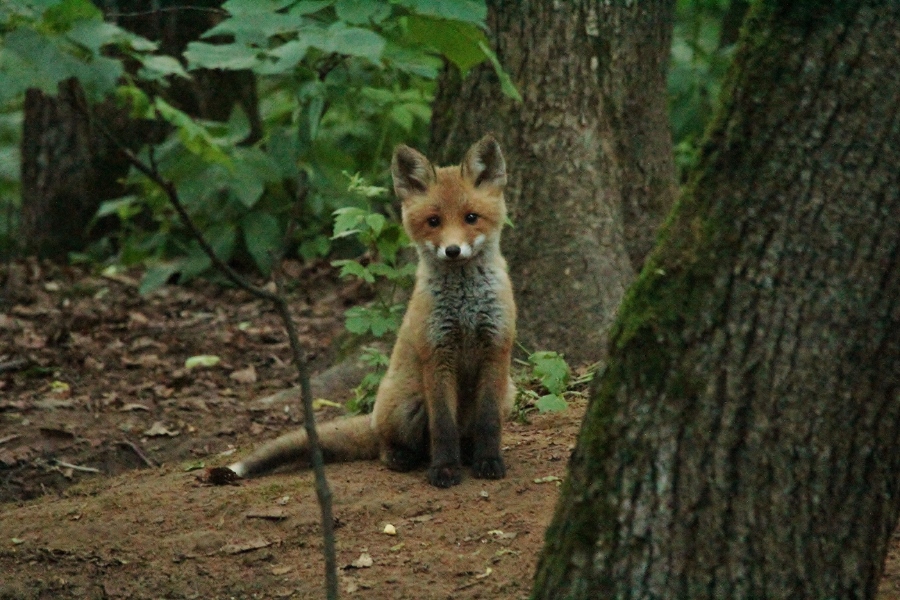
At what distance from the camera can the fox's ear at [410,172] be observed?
5129mm

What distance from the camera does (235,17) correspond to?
329 centimetres

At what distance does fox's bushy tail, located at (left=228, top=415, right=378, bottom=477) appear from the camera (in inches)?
203

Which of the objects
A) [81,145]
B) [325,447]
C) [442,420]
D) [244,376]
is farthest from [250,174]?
[442,420]

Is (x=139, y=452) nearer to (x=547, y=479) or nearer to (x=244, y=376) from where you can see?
(x=244, y=376)

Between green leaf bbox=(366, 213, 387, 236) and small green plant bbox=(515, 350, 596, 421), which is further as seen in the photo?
green leaf bbox=(366, 213, 387, 236)

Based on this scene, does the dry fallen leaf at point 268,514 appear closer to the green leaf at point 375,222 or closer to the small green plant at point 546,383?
the small green plant at point 546,383

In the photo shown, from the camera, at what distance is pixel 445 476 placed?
4.82 meters

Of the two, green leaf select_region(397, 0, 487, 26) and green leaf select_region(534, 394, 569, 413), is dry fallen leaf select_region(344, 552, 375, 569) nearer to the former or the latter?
green leaf select_region(534, 394, 569, 413)

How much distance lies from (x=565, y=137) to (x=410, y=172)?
124 centimetres

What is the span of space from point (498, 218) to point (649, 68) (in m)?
1.78

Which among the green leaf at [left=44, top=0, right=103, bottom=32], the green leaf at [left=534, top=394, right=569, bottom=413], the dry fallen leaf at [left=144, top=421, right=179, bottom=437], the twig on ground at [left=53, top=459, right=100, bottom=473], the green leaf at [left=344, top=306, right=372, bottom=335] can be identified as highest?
the green leaf at [left=44, top=0, right=103, bottom=32]

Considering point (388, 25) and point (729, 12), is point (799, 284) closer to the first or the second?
point (388, 25)

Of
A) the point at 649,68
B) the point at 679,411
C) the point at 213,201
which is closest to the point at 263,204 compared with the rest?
the point at 213,201

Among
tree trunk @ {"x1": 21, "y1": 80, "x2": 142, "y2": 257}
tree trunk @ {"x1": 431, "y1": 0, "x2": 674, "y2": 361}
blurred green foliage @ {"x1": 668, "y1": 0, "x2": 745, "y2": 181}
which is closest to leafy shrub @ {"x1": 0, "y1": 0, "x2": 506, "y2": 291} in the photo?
tree trunk @ {"x1": 21, "y1": 80, "x2": 142, "y2": 257}
